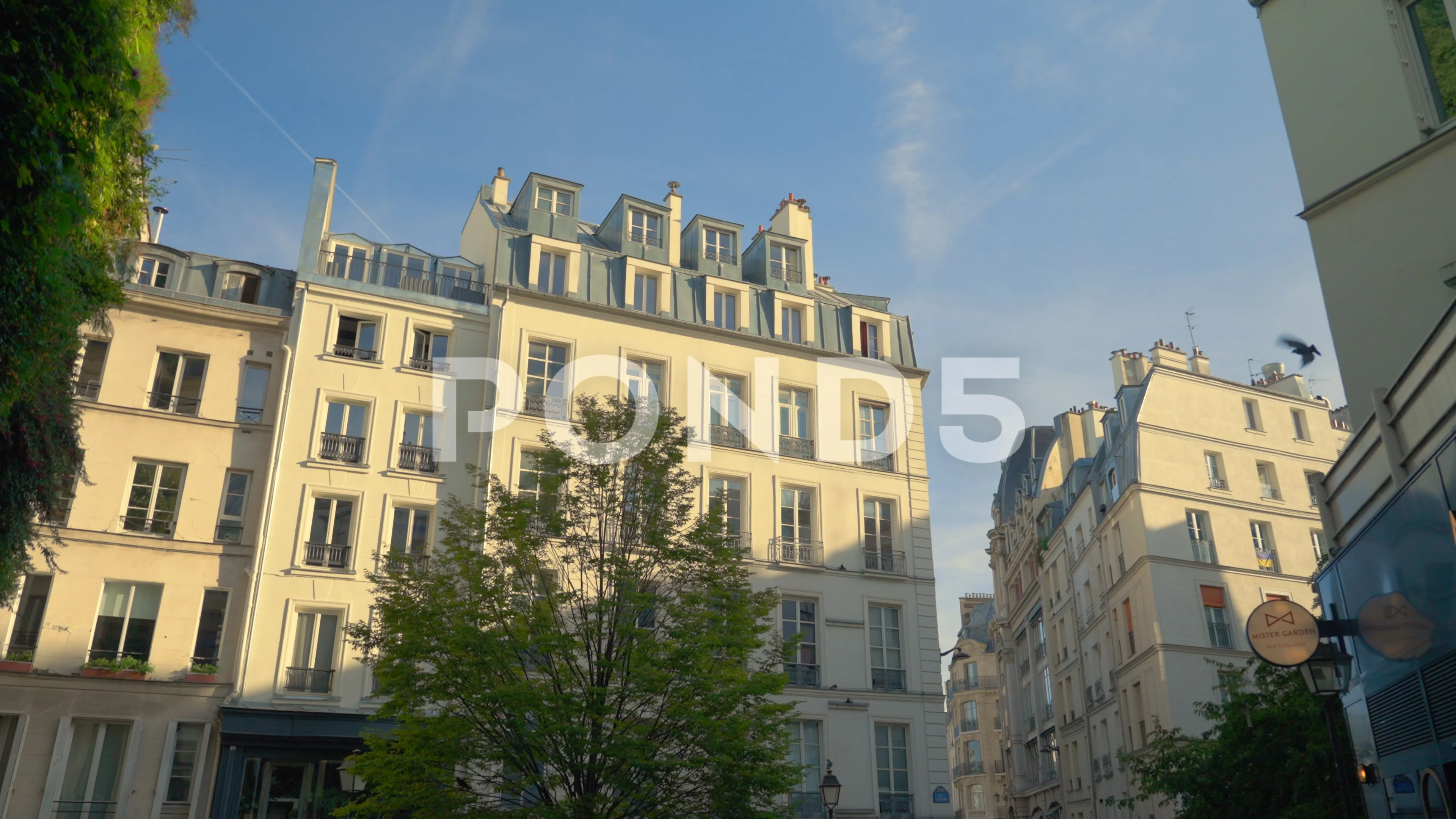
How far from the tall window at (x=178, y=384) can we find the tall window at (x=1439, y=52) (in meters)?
26.0

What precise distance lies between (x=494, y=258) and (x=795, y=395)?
9.57 metres

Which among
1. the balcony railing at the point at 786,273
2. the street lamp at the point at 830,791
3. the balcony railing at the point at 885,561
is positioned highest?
the balcony railing at the point at 786,273

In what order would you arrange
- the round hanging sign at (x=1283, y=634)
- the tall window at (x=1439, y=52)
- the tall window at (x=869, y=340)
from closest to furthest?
the round hanging sign at (x=1283, y=634), the tall window at (x=1439, y=52), the tall window at (x=869, y=340)

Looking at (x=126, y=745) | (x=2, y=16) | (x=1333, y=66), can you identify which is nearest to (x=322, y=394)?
(x=126, y=745)

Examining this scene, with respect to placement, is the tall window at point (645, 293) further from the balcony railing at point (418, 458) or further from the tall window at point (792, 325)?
the balcony railing at point (418, 458)

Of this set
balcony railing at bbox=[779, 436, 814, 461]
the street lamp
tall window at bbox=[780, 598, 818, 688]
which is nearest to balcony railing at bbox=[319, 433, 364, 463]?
balcony railing at bbox=[779, 436, 814, 461]

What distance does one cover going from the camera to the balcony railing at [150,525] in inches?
969

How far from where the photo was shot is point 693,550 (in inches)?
708

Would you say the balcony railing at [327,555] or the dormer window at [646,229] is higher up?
the dormer window at [646,229]

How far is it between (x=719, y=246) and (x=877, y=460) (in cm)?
853

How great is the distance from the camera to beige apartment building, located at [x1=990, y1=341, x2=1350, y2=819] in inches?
1447

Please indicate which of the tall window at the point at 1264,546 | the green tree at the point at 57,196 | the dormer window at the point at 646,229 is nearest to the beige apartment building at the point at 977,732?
the tall window at the point at 1264,546

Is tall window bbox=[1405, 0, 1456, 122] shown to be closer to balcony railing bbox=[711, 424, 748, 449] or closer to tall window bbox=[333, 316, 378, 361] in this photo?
balcony railing bbox=[711, 424, 748, 449]

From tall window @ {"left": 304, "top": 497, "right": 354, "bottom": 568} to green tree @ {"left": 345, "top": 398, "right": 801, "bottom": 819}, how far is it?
6.99 metres
